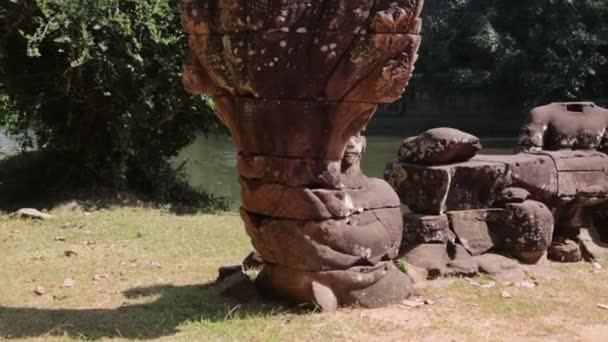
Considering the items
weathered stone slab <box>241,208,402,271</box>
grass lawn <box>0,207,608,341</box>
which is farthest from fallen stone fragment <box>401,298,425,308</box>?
weathered stone slab <box>241,208,402,271</box>

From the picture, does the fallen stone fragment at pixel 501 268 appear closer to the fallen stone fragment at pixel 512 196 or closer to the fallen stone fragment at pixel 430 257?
the fallen stone fragment at pixel 430 257

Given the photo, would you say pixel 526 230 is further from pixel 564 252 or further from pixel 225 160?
pixel 225 160

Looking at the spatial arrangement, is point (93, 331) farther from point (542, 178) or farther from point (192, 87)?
point (542, 178)

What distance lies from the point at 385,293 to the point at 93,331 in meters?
1.89

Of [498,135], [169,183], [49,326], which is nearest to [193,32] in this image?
[49,326]

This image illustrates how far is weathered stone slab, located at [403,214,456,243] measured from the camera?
19.8ft

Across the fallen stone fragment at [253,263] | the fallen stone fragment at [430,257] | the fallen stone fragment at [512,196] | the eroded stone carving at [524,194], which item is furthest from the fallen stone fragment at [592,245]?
the fallen stone fragment at [253,263]

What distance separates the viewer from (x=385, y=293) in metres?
4.94

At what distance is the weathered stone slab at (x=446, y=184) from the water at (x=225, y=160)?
20.5ft

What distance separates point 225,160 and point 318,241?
14.4 meters

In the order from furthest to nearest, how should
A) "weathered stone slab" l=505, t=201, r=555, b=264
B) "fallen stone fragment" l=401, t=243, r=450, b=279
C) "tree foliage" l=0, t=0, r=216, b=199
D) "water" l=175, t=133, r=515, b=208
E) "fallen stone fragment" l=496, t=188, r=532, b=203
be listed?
"water" l=175, t=133, r=515, b=208 → "tree foliage" l=0, t=0, r=216, b=199 → "fallen stone fragment" l=496, t=188, r=532, b=203 → "weathered stone slab" l=505, t=201, r=555, b=264 → "fallen stone fragment" l=401, t=243, r=450, b=279

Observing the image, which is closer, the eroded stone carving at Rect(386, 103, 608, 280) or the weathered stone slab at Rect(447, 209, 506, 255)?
the eroded stone carving at Rect(386, 103, 608, 280)

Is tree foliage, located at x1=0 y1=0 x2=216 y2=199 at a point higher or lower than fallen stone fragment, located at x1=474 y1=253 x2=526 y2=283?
higher

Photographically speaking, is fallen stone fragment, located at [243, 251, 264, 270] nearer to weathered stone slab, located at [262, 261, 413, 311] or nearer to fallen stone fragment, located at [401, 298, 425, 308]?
weathered stone slab, located at [262, 261, 413, 311]
